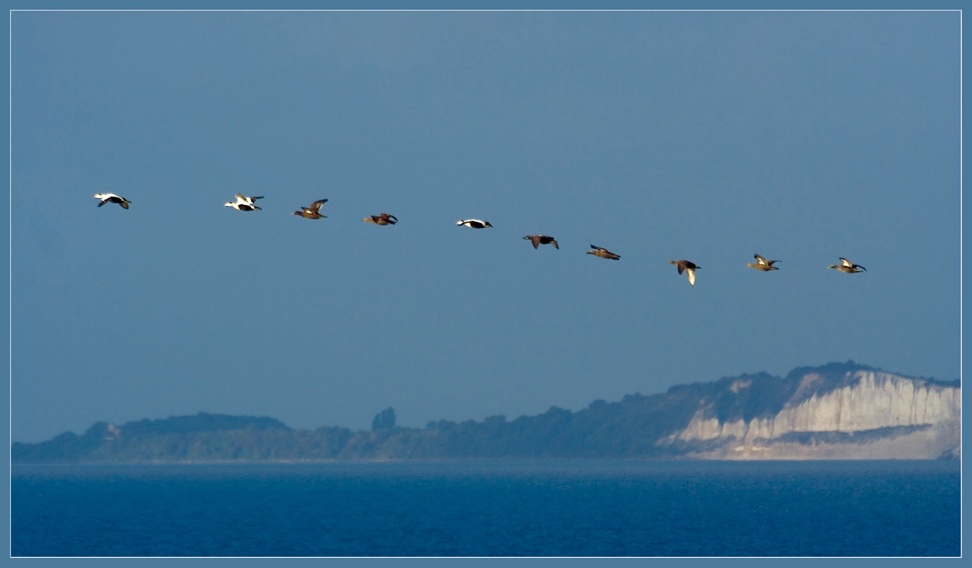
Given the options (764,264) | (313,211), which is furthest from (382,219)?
(764,264)

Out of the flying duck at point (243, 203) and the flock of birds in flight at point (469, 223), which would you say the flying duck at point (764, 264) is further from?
the flying duck at point (243, 203)

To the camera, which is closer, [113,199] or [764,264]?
[113,199]

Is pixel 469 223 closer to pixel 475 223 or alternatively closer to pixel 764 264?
pixel 475 223

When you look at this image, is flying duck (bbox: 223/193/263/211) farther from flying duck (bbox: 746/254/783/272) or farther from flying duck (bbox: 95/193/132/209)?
flying duck (bbox: 746/254/783/272)

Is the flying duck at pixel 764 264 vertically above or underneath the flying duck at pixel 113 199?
underneath

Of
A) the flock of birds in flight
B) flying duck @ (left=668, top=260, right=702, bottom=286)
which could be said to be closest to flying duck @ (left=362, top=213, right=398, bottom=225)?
the flock of birds in flight

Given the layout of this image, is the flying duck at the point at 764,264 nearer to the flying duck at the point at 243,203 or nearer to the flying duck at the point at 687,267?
the flying duck at the point at 687,267

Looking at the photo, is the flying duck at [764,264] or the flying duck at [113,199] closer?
the flying duck at [113,199]

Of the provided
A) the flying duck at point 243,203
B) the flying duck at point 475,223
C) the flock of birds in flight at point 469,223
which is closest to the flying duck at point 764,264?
the flock of birds in flight at point 469,223

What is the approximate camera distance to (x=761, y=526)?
16825 cm

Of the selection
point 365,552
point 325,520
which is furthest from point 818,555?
point 325,520

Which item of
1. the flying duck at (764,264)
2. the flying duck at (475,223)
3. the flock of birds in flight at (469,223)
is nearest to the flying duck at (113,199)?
the flock of birds in flight at (469,223)

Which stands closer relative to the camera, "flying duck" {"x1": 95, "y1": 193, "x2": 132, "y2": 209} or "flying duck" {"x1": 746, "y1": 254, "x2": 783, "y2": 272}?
"flying duck" {"x1": 95, "y1": 193, "x2": 132, "y2": 209}

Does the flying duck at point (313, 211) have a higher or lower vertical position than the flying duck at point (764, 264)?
higher
